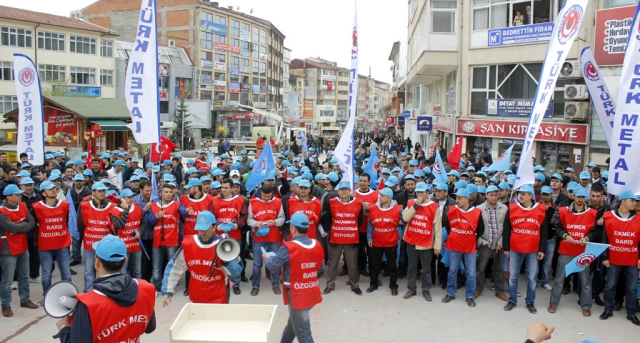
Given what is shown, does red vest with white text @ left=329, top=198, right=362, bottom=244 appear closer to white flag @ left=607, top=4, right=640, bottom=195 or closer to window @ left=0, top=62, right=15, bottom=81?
white flag @ left=607, top=4, right=640, bottom=195

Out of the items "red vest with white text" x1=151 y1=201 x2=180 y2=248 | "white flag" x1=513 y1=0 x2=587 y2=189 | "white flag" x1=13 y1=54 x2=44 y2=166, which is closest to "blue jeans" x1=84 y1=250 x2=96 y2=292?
"red vest with white text" x1=151 y1=201 x2=180 y2=248

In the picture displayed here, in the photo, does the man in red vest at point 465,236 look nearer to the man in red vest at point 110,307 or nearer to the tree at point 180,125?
the man in red vest at point 110,307

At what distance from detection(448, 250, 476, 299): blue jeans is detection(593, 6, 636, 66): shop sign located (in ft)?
36.5

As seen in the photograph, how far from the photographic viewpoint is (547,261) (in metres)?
9.09

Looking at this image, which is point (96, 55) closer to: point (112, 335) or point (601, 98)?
point (601, 98)

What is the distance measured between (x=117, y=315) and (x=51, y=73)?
156ft

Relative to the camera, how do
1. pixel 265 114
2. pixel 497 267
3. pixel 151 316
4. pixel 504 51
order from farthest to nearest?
pixel 265 114, pixel 504 51, pixel 497 267, pixel 151 316

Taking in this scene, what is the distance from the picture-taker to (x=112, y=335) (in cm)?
381

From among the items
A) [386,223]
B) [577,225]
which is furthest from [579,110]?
[386,223]

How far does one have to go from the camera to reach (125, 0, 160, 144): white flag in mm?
8578

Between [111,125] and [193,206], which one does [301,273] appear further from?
[111,125]

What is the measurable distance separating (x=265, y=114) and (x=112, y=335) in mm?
57850

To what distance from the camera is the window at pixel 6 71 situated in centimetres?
4256

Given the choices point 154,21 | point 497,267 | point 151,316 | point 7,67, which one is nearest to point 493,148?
point 497,267
